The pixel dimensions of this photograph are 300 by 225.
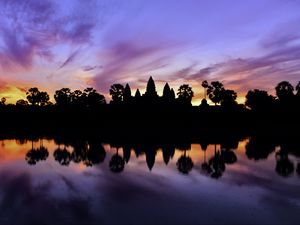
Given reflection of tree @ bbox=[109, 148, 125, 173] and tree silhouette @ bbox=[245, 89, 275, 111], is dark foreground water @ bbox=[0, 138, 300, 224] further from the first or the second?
tree silhouette @ bbox=[245, 89, 275, 111]

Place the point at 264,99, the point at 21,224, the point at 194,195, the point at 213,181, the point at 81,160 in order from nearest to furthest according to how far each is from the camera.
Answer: the point at 21,224 < the point at 194,195 < the point at 213,181 < the point at 81,160 < the point at 264,99

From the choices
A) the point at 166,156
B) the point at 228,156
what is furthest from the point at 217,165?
the point at 166,156

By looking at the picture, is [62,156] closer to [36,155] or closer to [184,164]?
[36,155]

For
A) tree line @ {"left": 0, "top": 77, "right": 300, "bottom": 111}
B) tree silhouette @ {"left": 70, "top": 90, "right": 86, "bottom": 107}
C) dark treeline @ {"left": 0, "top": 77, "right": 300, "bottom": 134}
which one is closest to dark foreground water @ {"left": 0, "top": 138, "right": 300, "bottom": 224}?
dark treeline @ {"left": 0, "top": 77, "right": 300, "bottom": 134}

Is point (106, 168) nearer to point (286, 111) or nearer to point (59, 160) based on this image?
point (59, 160)

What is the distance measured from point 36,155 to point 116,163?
38.7 ft

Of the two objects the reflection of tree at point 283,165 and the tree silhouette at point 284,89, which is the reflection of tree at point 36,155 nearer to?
the reflection of tree at point 283,165

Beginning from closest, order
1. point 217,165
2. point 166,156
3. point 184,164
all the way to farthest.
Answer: point 217,165 → point 184,164 → point 166,156

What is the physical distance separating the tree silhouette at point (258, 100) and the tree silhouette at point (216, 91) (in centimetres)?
1279

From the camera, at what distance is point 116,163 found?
33094 millimetres

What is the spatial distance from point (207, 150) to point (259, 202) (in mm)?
23857

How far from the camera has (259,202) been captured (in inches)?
757

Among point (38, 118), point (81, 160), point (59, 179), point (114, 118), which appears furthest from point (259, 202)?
point (38, 118)

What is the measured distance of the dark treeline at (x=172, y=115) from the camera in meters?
86.1
